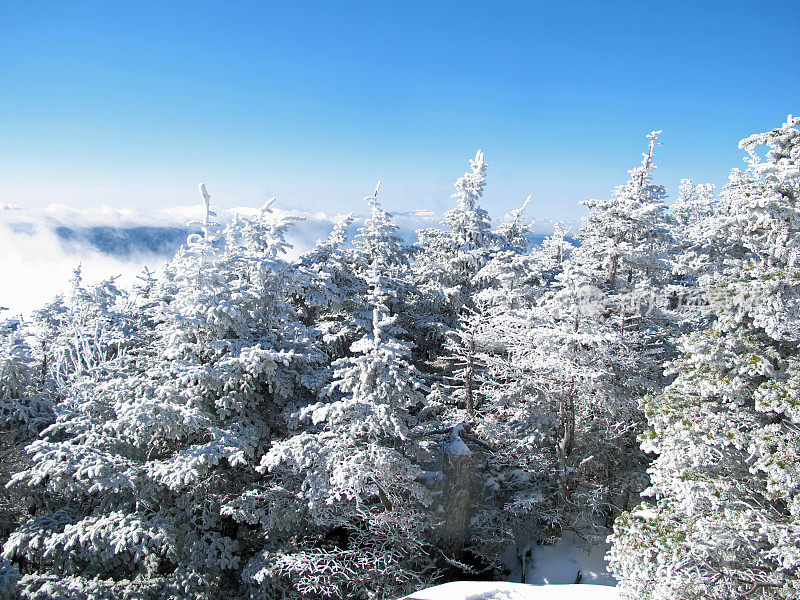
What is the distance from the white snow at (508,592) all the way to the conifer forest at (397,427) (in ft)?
3.09

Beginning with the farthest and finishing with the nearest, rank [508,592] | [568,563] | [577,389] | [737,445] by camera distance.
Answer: [568,563] → [577,389] → [508,592] → [737,445]

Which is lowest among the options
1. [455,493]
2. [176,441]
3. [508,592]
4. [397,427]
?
[455,493]

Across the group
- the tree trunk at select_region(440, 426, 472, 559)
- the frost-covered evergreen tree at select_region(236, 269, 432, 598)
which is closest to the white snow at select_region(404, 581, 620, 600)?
the frost-covered evergreen tree at select_region(236, 269, 432, 598)

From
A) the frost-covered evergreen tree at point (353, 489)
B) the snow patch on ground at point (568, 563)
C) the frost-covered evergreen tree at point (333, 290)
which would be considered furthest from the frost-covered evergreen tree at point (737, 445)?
the frost-covered evergreen tree at point (333, 290)

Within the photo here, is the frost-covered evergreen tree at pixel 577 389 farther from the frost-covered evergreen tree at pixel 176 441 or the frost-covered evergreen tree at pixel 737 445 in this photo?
the frost-covered evergreen tree at pixel 176 441

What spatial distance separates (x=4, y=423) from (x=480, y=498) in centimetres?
1504

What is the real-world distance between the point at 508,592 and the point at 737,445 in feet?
17.2

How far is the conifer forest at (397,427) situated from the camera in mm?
7469

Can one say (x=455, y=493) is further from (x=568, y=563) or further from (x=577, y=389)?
(x=577, y=389)

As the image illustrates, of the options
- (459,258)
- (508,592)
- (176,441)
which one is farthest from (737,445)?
(176,441)

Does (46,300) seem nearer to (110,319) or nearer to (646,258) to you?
(110,319)

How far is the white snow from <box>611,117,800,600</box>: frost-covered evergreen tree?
3.86 ft

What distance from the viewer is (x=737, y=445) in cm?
690

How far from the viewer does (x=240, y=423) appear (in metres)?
12.2
